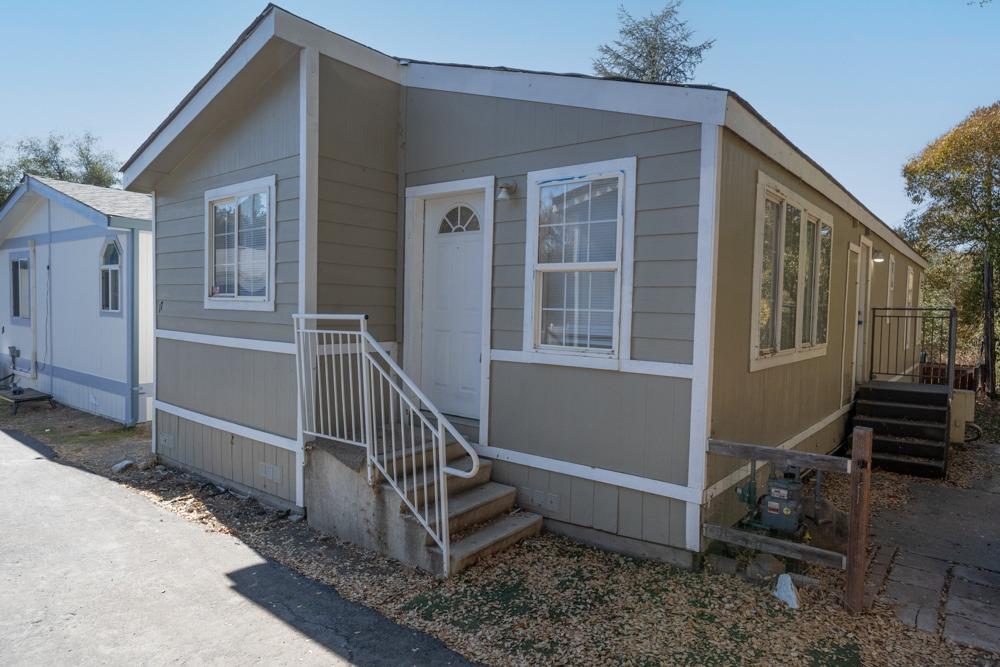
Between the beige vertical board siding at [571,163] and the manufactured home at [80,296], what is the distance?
5431mm

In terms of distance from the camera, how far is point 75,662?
2.76 meters

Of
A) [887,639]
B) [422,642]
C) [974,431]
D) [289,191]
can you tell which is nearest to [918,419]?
[974,431]

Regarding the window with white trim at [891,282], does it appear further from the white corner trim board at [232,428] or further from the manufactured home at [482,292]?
the white corner trim board at [232,428]

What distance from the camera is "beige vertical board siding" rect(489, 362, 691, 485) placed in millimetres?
3686

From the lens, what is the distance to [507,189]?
4.35 meters

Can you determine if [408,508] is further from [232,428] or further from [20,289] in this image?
[20,289]

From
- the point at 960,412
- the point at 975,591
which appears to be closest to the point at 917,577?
the point at 975,591

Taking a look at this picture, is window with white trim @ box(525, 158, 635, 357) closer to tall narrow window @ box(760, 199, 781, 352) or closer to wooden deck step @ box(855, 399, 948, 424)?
tall narrow window @ box(760, 199, 781, 352)

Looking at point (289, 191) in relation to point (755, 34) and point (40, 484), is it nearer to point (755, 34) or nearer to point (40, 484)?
point (40, 484)

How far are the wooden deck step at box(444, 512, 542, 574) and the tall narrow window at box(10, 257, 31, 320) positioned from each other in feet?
35.9

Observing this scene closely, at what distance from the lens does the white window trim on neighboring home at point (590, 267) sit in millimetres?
3812

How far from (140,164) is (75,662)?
4.83m

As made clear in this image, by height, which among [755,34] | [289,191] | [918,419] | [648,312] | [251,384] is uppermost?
[755,34]

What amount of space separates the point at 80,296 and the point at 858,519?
34.5 ft
